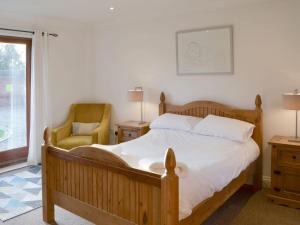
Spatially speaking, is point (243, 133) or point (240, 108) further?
point (240, 108)

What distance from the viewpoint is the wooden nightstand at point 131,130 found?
4.30m

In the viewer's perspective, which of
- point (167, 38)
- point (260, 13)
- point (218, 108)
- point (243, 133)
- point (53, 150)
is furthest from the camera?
point (167, 38)

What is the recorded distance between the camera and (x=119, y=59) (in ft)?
16.4

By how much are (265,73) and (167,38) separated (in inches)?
59.4

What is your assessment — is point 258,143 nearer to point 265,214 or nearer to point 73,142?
point 265,214

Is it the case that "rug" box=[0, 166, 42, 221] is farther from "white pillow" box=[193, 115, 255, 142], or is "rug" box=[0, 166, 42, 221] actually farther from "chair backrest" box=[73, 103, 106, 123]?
"white pillow" box=[193, 115, 255, 142]

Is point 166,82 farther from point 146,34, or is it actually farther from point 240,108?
point 240,108

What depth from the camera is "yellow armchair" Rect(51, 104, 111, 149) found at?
14.4 feet

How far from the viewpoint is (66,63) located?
200 inches

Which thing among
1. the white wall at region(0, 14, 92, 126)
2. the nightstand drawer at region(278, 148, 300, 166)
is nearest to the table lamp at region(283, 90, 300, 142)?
the nightstand drawer at region(278, 148, 300, 166)

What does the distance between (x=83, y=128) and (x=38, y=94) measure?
2.86ft

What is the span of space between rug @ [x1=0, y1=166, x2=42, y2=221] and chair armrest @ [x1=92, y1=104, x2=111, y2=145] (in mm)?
965

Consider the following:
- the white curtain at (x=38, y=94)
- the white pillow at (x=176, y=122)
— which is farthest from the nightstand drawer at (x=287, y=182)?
the white curtain at (x=38, y=94)

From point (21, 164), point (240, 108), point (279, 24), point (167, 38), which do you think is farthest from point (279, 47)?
point (21, 164)
